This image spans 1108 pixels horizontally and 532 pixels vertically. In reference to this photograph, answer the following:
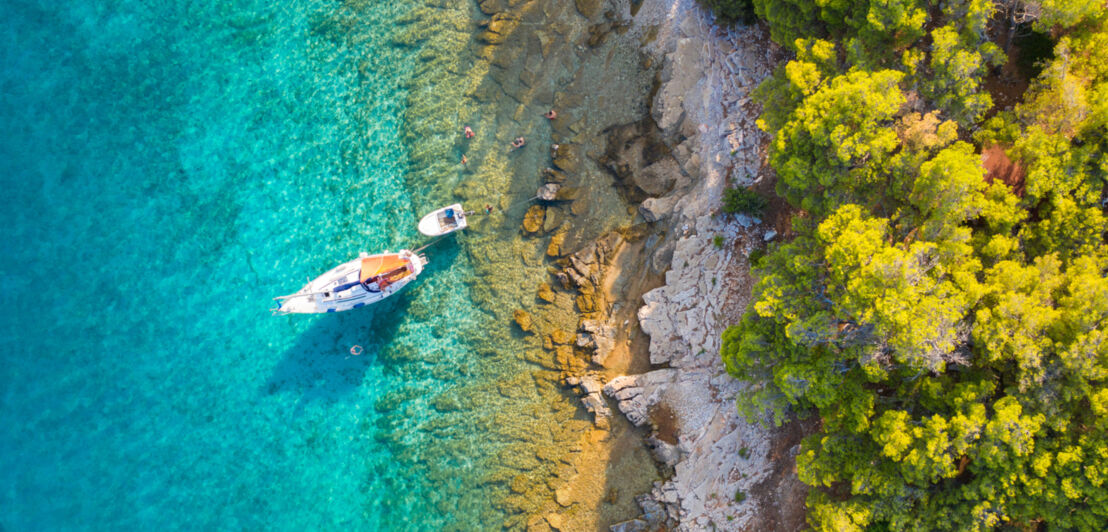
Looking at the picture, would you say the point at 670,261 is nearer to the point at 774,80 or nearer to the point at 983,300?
the point at 774,80

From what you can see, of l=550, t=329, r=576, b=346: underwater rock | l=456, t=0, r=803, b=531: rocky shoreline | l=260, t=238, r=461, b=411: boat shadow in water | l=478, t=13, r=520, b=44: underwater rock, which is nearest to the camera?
l=456, t=0, r=803, b=531: rocky shoreline

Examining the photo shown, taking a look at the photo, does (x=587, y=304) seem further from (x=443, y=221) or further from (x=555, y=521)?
(x=555, y=521)

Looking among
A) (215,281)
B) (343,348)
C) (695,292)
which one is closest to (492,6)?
(695,292)

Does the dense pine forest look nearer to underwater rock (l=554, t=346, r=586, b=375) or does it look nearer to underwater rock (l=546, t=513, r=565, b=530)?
underwater rock (l=554, t=346, r=586, b=375)

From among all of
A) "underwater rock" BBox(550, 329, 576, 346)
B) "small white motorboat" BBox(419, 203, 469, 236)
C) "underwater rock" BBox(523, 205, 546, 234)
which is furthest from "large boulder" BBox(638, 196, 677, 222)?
"small white motorboat" BBox(419, 203, 469, 236)

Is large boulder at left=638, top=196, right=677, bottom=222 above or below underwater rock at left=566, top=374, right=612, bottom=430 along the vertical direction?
above

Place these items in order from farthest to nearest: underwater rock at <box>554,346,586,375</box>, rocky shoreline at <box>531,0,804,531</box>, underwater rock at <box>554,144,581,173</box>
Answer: underwater rock at <box>554,144,581,173</box>
underwater rock at <box>554,346,586,375</box>
rocky shoreline at <box>531,0,804,531</box>
